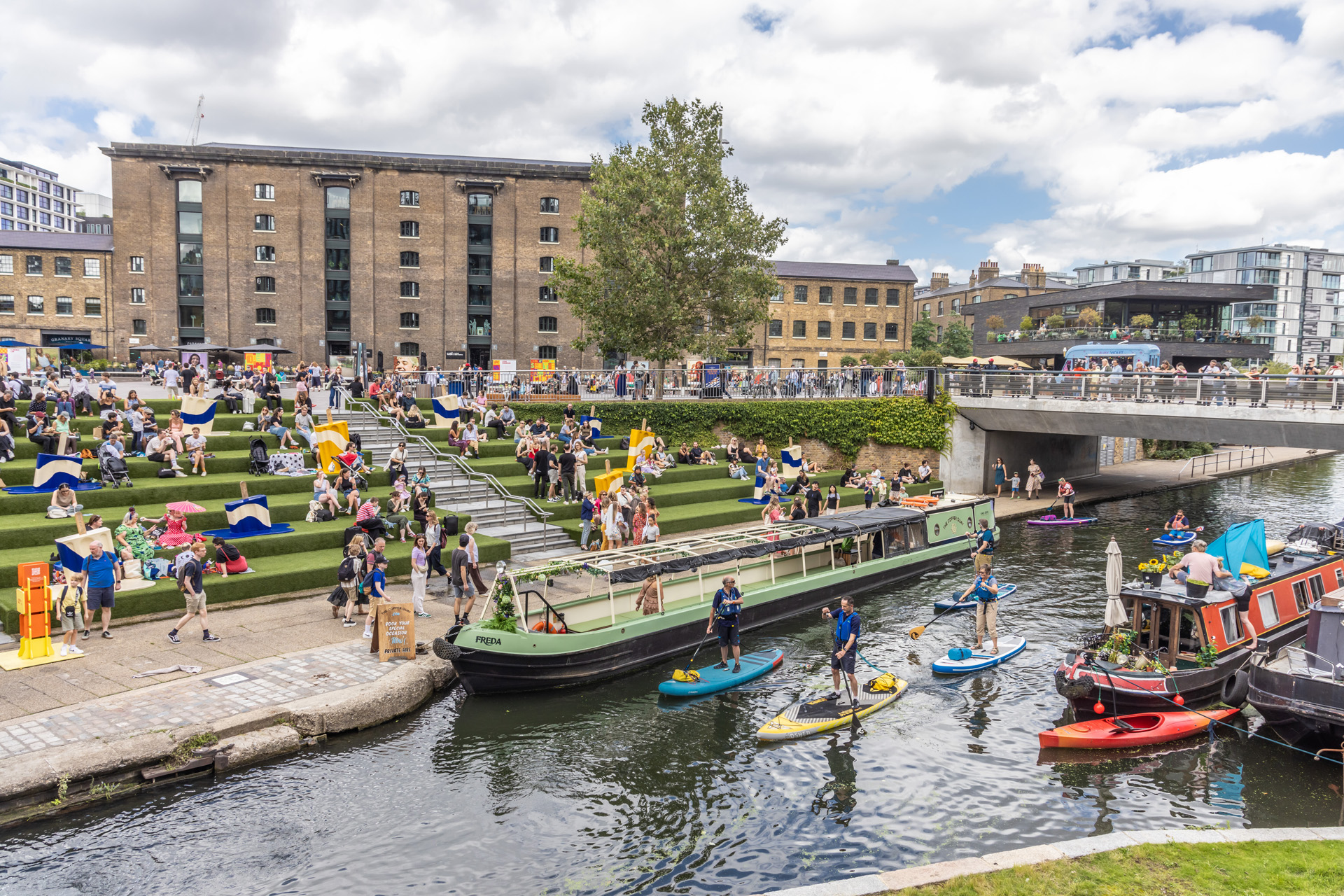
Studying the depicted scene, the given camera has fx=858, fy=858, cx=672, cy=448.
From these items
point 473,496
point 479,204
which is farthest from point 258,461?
point 479,204

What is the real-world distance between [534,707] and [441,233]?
152 feet

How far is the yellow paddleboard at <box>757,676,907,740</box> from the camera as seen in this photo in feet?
47.6

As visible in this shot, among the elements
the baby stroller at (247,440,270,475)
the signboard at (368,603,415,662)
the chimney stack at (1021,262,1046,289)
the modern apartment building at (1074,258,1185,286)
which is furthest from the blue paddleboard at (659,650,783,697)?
the modern apartment building at (1074,258,1185,286)

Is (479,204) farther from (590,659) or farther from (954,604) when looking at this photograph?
(590,659)

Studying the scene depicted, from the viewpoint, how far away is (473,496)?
2631 cm

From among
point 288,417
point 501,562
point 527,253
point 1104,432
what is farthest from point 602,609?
point 527,253

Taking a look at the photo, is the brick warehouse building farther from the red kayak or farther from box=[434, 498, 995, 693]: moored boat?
the red kayak

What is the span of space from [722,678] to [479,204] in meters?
47.0

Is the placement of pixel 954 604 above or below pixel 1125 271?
below

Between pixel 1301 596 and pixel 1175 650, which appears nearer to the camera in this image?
pixel 1175 650

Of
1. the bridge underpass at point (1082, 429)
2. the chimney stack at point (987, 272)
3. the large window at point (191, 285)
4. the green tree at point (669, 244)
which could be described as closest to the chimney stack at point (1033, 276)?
the chimney stack at point (987, 272)

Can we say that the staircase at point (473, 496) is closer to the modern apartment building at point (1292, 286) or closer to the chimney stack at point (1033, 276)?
the chimney stack at point (1033, 276)

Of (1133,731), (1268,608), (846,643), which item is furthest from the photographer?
(1268,608)

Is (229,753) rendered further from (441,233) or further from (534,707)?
(441,233)
